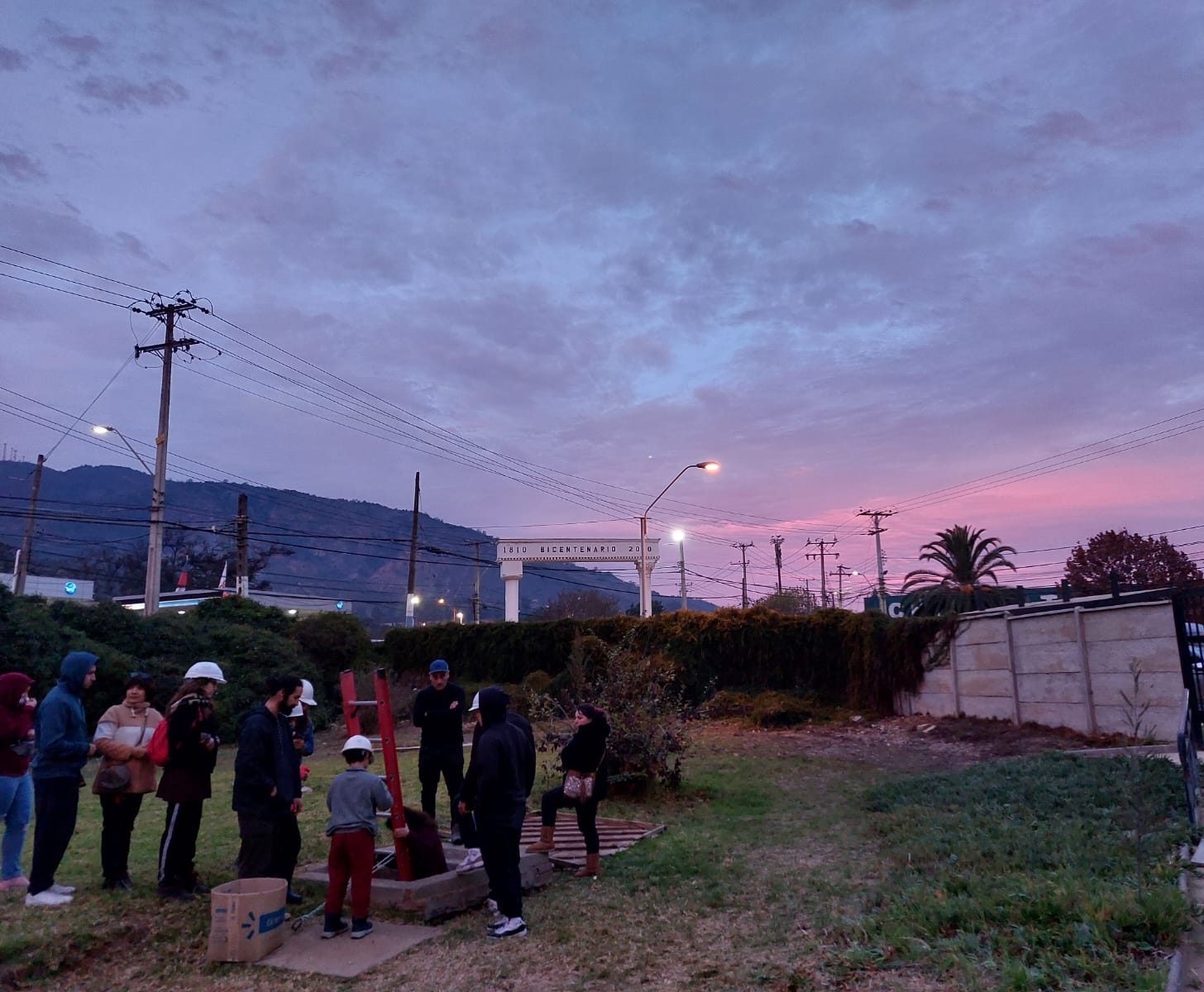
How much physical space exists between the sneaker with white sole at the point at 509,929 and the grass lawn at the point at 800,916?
0.10 m

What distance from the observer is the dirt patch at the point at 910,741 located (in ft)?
50.9

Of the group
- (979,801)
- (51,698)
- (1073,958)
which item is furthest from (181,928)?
(979,801)

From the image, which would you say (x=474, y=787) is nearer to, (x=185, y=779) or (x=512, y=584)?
(x=185, y=779)

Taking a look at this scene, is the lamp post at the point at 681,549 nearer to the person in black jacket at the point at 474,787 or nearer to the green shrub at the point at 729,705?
the green shrub at the point at 729,705

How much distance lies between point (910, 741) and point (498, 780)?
14.7 meters

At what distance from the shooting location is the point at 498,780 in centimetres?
649

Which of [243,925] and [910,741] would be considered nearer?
[243,925]

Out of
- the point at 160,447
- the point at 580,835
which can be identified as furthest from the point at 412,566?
the point at 580,835

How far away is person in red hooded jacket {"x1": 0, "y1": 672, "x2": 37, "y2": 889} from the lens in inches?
269

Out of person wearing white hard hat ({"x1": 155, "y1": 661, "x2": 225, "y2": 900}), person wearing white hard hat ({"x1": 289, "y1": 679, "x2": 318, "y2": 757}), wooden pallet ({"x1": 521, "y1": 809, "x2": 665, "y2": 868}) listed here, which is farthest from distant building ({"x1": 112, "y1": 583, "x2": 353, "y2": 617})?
person wearing white hard hat ({"x1": 155, "y1": 661, "x2": 225, "y2": 900})

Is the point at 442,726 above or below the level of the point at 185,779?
above

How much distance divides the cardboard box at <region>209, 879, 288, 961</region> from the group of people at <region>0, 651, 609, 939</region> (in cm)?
45

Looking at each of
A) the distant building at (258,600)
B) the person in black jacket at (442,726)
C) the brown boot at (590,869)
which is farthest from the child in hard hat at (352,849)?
the distant building at (258,600)

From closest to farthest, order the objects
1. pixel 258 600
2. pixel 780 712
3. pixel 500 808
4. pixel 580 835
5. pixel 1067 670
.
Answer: pixel 500 808, pixel 580 835, pixel 1067 670, pixel 780 712, pixel 258 600
